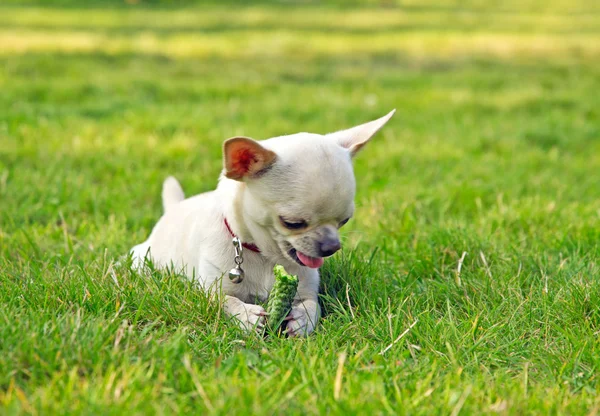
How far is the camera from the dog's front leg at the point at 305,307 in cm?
265

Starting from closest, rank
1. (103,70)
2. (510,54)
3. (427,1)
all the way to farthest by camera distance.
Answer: (103,70) < (510,54) < (427,1)

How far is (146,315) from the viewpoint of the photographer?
2619 millimetres

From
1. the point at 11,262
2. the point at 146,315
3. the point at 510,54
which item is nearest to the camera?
the point at 146,315

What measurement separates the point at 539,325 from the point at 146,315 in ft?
4.64

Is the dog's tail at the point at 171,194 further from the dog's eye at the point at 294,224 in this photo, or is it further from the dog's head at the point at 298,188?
the dog's eye at the point at 294,224

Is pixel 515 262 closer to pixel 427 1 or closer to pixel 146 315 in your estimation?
pixel 146 315

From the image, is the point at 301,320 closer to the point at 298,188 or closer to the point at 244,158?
the point at 298,188

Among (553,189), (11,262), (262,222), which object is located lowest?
(553,189)

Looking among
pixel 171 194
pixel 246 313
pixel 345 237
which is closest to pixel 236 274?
pixel 246 313

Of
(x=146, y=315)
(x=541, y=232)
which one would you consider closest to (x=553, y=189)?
(x=541, y=232)

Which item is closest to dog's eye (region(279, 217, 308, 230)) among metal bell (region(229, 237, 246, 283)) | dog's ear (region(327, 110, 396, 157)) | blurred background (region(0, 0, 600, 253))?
metal bell (region(229, 237, 246, 283))

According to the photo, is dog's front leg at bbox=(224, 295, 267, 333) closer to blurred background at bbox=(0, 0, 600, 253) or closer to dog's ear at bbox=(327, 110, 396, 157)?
dog's ear at bbox=(327, 110, 396, 157)

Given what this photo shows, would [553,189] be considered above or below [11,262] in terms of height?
below

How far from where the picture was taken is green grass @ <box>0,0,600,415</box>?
83.4 inches
